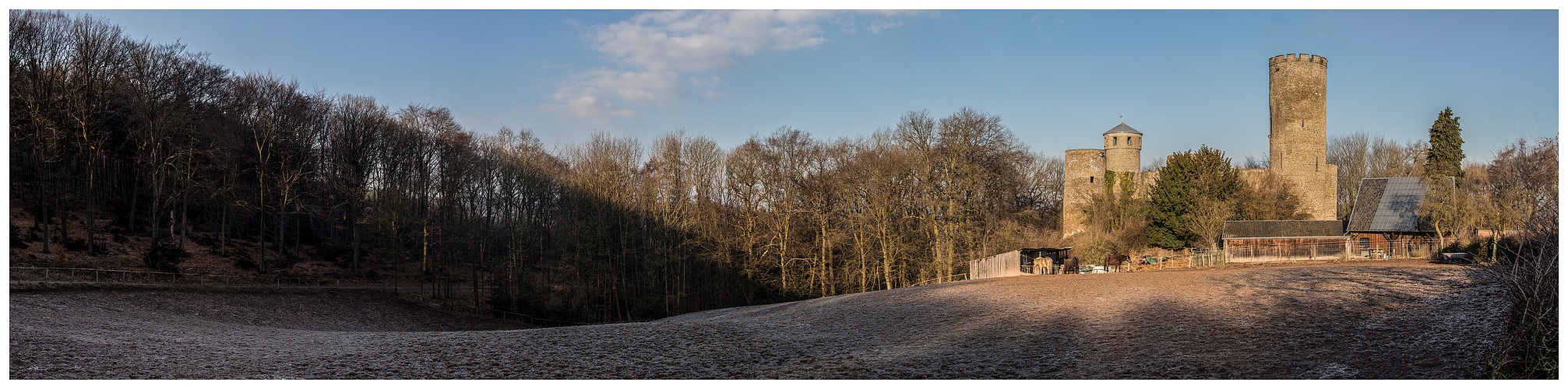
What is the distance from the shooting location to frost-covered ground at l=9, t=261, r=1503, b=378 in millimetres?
12023

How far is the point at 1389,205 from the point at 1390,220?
45.6 inches

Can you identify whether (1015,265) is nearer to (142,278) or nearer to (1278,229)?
(1278,229)

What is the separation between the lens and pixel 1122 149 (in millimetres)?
63344

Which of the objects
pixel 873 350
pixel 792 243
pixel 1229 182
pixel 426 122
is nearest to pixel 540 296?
pixel 792 243

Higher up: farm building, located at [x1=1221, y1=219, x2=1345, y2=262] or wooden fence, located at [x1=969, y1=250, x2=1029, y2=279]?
farm building, located at [x1=1221, y1=219, x2=1345, y2=262]

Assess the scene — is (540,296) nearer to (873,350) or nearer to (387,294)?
(387,294)

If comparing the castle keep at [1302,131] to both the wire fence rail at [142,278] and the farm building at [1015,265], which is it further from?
the wire fence rail at [142,278]

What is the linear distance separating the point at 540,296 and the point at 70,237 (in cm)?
1659

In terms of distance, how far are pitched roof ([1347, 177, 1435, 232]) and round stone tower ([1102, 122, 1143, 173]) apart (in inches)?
702

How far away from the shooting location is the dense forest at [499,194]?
3503 centimetres

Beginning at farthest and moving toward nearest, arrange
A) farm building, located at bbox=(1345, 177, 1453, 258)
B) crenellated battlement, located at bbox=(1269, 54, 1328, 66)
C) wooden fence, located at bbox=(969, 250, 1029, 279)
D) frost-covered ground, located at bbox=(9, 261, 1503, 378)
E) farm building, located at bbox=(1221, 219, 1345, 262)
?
crenellated battlement, located at bbox=(1269, 54, 1328, 66) < farm building, located at bbox=(1221, 219, 1345, 262) < farm building, located at bbox=(1345, 177, 1453, 258) < wooden fence, located at bbox=(969, 250, 1029, 279) < frost-covered ground, located at bbox=(9, 261, 1503, 378)

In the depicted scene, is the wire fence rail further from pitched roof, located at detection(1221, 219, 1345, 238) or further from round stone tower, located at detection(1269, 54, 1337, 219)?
round stone tower, located at detection(1269, 54, 1337, 219)

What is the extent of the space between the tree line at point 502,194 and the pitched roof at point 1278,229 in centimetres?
966

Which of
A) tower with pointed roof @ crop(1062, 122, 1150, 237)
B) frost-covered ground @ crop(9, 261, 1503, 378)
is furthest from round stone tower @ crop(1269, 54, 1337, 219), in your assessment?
frost-covered ground @ crop(9, 261, 1503, 378)
